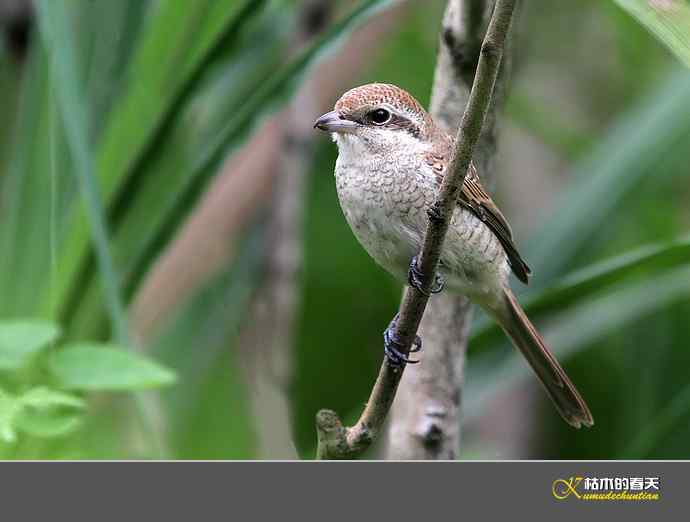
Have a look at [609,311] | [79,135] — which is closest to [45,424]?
[79,135]

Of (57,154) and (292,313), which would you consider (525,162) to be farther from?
(57,154)

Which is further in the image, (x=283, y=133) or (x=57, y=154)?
(x=283, y=133)

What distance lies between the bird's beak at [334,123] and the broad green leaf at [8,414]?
79 centimetres

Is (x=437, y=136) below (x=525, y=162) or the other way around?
below

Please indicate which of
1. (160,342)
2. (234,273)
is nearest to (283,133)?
(234,273)

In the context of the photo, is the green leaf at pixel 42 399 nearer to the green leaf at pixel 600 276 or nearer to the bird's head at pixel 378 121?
the bird's head at pixel 378 121

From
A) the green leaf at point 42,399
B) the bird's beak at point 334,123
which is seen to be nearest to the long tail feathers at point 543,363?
the bird's beak at point 334,123

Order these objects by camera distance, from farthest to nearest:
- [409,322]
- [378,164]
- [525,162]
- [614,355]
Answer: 1. [525,162]
2. [614,355]
3. [378,164]
4. [409,322]

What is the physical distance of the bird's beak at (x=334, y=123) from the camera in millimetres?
2070

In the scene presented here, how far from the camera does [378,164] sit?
2217 mm

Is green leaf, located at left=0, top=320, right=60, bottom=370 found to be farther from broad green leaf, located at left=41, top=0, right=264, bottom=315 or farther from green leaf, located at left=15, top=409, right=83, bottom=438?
broad green leaf, located at left=41, top=0, right=264, bottom=315

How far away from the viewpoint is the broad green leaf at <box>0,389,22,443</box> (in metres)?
1.52

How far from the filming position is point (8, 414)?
5.12 feet

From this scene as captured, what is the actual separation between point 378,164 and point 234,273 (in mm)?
1686
